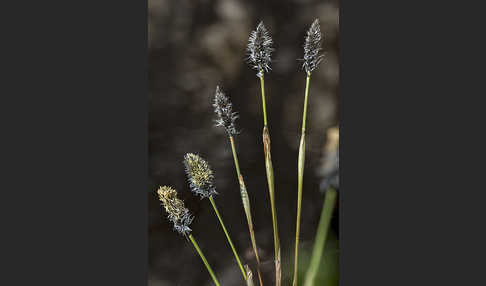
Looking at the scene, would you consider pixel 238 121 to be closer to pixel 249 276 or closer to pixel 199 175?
pixel 199 175

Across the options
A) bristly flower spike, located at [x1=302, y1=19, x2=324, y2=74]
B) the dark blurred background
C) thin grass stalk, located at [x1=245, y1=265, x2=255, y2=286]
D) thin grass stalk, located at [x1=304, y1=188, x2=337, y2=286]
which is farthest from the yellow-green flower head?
bristly flower spike, located at [x1=302, y1=19, x2=324, y2=74]

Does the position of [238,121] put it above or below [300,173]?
above

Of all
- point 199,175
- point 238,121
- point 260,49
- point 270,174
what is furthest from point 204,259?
point 260,49

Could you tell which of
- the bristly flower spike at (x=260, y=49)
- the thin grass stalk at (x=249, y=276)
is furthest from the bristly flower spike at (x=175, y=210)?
the bristly flower spike at (x=260, y=49)

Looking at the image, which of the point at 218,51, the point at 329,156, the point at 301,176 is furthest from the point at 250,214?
the point at 218,51

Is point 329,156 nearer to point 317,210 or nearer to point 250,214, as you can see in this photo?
point 317,210
